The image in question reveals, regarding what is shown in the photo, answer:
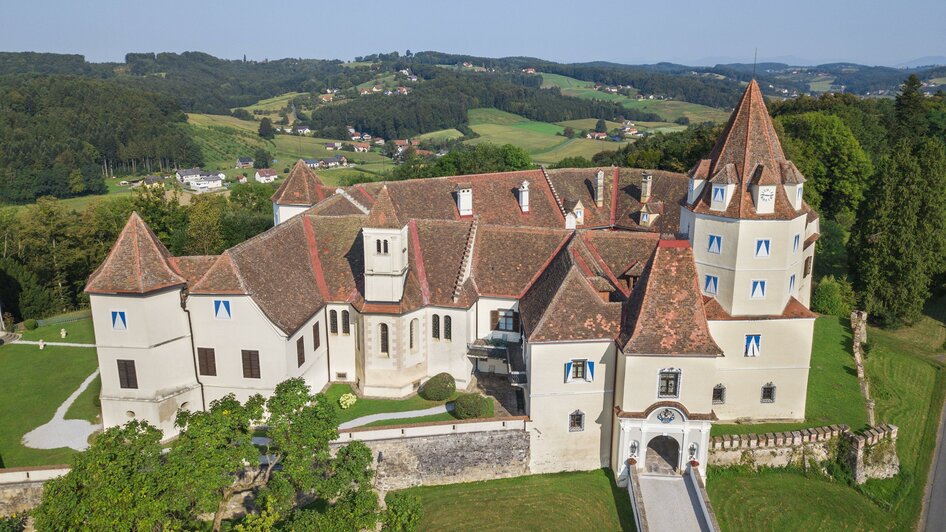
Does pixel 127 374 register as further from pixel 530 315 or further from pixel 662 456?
pixel 662 456

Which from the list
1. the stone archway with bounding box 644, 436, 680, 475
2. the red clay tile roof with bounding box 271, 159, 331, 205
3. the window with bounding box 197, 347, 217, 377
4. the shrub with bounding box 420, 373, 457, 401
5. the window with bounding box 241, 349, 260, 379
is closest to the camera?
the stone archway with bounding box 644, 436, 680, 475

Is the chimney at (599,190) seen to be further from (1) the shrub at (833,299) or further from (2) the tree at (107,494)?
(2) the tree at (107,494)

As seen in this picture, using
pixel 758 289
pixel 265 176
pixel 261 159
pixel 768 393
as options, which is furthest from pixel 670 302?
pixel 261 159

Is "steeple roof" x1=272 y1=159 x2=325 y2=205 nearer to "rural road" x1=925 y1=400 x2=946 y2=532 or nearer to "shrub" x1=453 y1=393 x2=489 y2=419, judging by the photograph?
"shrub" x1=453 y1=393 x2=489 y2=419

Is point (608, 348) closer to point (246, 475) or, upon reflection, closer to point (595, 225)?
point (246, 475)

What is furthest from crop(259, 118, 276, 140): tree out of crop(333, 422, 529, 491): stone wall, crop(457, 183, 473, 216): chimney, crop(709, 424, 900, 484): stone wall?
crop(709, 424, 900, 484): stone wall

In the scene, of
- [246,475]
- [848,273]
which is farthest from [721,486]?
[848,273]
